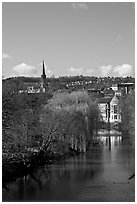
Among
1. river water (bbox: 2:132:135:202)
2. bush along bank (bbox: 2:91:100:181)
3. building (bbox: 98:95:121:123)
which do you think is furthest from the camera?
building (bbox: 98:95:121:123)

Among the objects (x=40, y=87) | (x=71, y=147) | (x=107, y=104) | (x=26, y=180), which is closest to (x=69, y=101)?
(x=71, y=147)

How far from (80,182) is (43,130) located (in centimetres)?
324

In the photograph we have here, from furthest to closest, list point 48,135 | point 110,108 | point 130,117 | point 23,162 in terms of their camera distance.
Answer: point 110,108, point 130,117, point 48,135, point 23,162

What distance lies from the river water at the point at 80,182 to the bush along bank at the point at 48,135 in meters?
0.37

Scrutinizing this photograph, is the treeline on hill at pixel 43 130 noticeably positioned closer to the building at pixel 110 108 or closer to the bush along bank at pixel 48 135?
the bush along bank at pixel 48 135

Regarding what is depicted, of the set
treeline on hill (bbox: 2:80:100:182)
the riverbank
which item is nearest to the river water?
the riverbank

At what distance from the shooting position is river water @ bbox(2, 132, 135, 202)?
19.3 feet

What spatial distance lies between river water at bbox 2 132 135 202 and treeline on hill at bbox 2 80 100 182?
1.63 ft

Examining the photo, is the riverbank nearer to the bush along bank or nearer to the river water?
the bush along bank

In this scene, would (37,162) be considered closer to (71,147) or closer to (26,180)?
(26,180)

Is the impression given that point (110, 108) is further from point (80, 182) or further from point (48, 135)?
point (80, 182)

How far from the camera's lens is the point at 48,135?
1002 centimetres

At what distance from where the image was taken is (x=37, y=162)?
8.77 metres

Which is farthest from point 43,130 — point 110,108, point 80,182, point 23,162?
point 110,108
